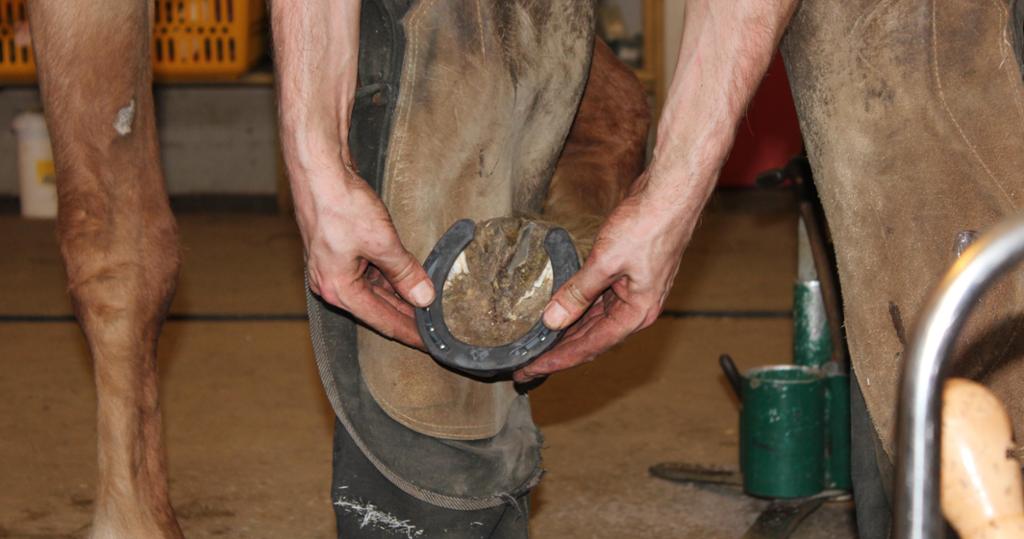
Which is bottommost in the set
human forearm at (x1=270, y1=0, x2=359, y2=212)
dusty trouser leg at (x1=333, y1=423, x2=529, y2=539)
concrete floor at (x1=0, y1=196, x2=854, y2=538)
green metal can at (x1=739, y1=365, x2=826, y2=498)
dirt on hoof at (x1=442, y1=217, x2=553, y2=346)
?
concrete floor at (x1=0, y1=196, x2=854, y2=538)

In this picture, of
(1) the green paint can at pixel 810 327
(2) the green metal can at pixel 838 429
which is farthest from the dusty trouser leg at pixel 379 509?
(1) the green paint can at pixel 810 327

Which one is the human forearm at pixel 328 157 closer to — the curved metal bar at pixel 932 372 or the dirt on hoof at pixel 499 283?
the dirt on hoof at pixel 499 283

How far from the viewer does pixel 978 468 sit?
847 millimetres

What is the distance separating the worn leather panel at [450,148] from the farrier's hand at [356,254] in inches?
5.0

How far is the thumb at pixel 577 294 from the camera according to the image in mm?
1510

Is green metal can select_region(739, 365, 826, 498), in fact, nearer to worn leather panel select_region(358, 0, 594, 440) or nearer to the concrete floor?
the concrete floor

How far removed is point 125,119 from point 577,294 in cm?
67

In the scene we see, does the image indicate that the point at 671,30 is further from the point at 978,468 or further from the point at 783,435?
the point at 978,468

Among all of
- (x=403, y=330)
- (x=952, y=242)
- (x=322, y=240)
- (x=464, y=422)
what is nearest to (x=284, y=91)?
(x=322, y=240)

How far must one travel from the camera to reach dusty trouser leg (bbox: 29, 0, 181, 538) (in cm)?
181

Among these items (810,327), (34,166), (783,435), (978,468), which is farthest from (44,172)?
(978,468)

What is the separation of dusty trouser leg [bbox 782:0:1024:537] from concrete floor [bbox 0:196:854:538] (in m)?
0.82

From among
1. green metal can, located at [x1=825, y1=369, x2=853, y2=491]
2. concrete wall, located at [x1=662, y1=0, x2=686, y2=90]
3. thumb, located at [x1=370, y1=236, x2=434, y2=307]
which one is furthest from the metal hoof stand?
concrete wall, located at [x1=662, y1=0, x2=686, y2=90]

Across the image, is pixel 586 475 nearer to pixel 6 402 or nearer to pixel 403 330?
pixel 403 330
